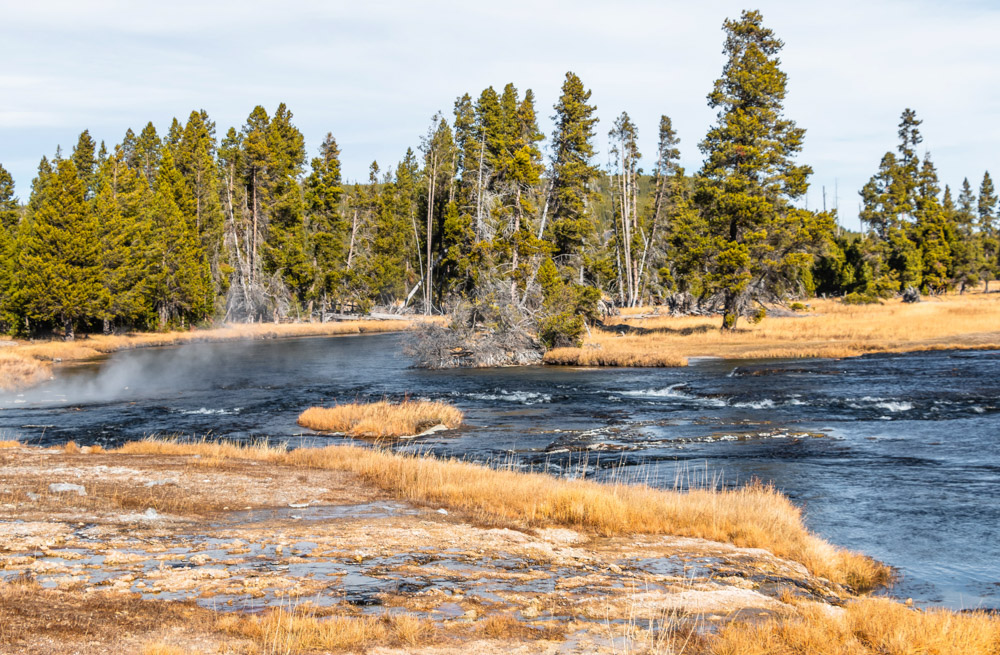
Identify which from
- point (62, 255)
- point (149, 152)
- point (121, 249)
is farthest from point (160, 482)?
point (149, 152)

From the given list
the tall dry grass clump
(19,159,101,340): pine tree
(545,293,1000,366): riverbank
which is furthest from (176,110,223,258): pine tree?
(545,293,1000,366): riverbank

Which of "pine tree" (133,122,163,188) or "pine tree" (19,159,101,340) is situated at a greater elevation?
"pine tree" (133,122,163,188)

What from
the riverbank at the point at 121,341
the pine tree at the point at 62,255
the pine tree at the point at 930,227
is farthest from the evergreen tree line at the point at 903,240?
the pine tree at the point at 62,255

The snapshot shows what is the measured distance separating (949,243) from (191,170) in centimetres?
7350

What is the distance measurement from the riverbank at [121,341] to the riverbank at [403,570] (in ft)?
93.4

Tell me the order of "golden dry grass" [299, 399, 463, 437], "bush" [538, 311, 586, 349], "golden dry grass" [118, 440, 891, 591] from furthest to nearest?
"bush" [538, 311, 586, 349] < "golden dry grass" [299, 399, 463, 437] < "golden dry grass" [118, 440, 891, 591]

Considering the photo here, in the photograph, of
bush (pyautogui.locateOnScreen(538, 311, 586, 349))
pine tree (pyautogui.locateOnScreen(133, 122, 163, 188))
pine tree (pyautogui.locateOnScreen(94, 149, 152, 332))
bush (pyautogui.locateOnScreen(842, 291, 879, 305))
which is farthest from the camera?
pine tree (pyautogui.locateOnScreen(133, 122, 163, 188))

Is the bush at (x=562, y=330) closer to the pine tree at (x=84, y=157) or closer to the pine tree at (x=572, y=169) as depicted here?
the pine tree at (x=572, y=169)

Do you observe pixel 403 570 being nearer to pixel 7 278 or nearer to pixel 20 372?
pixel 20 372

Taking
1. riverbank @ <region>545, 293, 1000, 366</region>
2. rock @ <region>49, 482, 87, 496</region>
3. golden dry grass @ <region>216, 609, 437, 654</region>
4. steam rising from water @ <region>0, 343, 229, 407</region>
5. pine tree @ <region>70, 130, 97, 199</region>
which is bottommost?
steam rising from water @ <region>0, 343, 229, 407</region>

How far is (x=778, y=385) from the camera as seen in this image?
99.8 ft

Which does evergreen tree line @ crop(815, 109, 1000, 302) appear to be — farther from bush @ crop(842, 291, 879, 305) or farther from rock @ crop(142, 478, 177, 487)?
rock @ crop(142, 478, 177, 487)

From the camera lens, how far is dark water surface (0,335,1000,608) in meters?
13.0

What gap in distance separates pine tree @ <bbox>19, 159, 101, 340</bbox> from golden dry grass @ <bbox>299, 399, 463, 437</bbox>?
1551 inches
